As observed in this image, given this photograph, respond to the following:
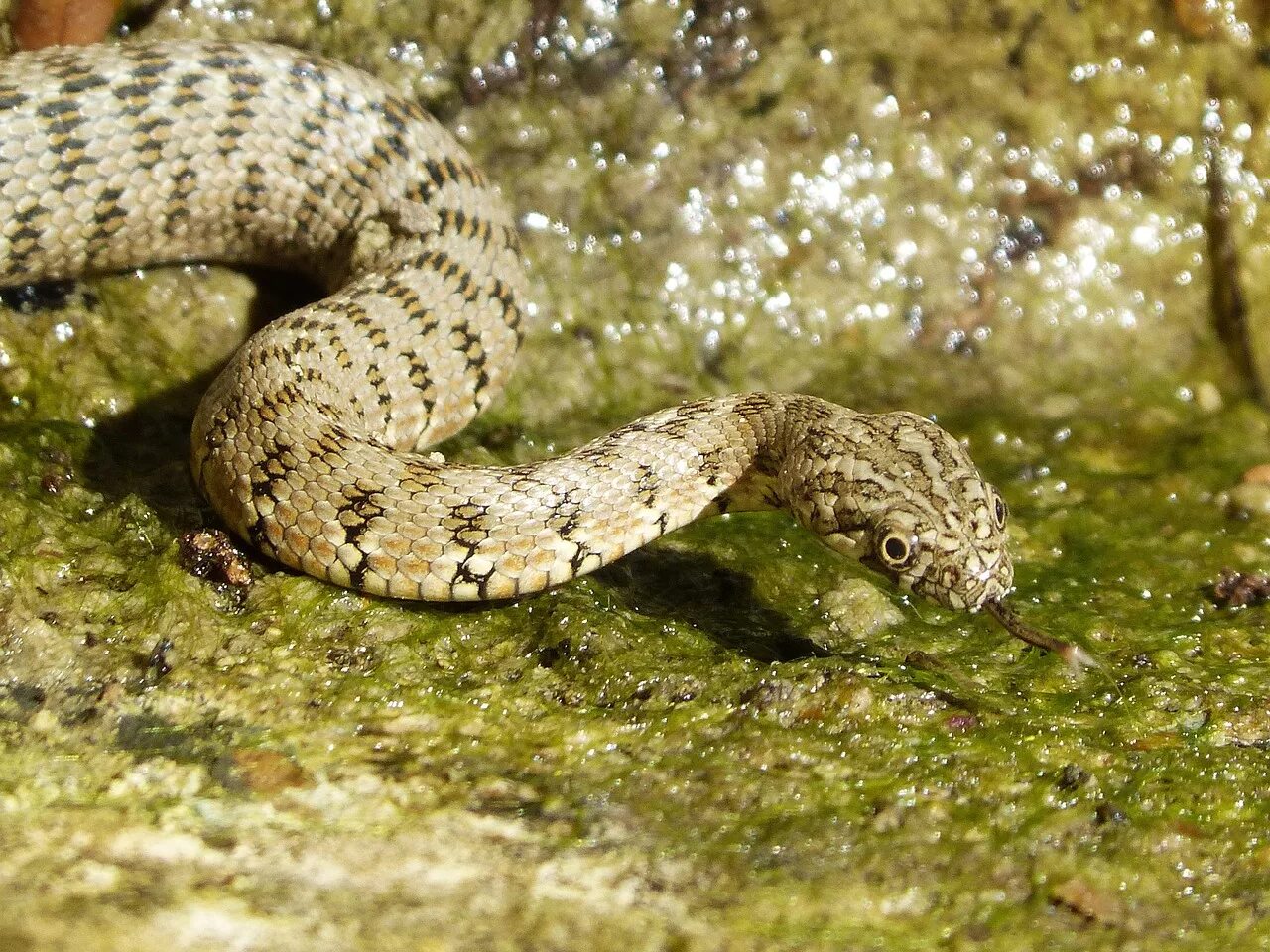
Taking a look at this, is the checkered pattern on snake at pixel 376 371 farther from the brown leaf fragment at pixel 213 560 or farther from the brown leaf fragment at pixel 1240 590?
the brown leaf fragment at pixel 1240 590

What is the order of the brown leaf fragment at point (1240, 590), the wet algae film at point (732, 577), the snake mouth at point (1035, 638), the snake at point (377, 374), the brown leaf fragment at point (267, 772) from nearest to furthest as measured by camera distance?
the wet algae film at point (732, 577)
the brown leaf fragment at point (267, 772)
the snake mouth at point (1035, 638)
the snake at point (377, 374)
the brown leaf fragment at point (1240, 590)

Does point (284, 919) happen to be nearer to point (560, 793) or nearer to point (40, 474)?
point (560, 793)

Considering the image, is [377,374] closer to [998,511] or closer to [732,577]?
[732,577]

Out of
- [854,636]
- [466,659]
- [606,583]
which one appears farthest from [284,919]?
[854,636]

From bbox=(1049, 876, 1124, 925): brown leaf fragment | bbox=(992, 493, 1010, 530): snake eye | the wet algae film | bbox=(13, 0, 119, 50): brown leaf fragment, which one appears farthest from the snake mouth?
bbox=(13, 0, 119, 50): brown leaf fragment

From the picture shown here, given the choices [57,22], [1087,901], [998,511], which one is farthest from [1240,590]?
[57,22]

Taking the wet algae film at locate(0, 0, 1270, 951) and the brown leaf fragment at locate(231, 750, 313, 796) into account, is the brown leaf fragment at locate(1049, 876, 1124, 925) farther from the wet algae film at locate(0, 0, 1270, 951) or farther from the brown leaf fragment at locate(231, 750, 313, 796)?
the brown leaf fragment at locate(231, 750, 313, 796)

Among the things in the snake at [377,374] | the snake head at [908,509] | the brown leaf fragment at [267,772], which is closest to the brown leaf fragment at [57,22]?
the snake at [377,374]

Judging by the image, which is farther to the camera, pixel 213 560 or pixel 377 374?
pixel 377 374
